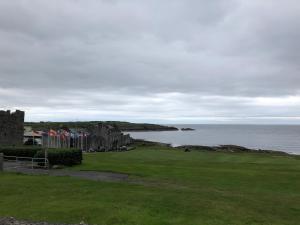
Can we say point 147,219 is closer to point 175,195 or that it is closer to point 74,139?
point 175,195

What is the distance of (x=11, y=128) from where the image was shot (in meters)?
45.4

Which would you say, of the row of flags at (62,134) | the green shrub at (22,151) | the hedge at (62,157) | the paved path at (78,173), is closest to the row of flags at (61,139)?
the row of flags at (62,134)

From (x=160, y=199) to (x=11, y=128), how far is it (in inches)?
1313

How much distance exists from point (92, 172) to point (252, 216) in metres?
14.7

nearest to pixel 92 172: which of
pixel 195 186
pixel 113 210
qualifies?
pixel 195 186

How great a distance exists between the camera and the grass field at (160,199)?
41.4 feet

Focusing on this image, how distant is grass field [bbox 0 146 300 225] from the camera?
1262 centimetres

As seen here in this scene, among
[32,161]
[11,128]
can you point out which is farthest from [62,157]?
[11,128]

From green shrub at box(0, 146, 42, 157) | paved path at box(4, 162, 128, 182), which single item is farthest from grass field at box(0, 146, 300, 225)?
green shrub at box(0, 146, 42, 157)

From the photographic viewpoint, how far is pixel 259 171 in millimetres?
27609

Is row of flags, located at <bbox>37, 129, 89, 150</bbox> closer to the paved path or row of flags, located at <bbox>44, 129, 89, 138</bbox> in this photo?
row of flags, located at <bbox>44, 129, 89, 138</bbox>

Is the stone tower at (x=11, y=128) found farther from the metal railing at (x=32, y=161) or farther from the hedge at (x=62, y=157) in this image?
the hedge at (x=62, y=157)

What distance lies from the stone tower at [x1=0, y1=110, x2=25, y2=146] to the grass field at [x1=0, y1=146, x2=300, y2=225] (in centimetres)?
2138

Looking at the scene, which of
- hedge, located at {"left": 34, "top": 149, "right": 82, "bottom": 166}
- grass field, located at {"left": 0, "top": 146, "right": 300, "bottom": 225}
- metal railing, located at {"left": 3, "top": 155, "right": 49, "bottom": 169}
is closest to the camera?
grass field, located at {"left": 0, "top": 146, "right": 300, "bottom": 225}
